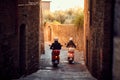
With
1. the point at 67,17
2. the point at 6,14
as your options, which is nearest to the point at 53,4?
the point at 67,17

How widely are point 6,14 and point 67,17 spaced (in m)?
25.4

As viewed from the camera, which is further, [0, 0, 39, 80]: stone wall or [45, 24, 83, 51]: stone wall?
[45, 24, 83, 51]: stone wall

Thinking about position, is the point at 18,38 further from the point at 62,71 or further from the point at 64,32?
the point at 64,32

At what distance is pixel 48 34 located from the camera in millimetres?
32500

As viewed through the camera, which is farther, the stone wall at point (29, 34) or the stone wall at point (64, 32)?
the stone wall at point (64, 32)

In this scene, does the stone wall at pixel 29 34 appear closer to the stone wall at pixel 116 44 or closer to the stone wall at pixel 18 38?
the stone wall at pixel 18 38

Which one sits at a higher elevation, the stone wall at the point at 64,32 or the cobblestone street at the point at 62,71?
the stone wall at the point at 64,32

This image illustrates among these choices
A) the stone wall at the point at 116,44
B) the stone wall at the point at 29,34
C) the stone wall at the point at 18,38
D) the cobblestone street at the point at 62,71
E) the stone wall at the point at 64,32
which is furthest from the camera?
the stone wall at the point at 64,32

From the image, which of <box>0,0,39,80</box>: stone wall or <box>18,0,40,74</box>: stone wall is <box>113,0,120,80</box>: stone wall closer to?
<box>0,0,39,80</box>: stone wall

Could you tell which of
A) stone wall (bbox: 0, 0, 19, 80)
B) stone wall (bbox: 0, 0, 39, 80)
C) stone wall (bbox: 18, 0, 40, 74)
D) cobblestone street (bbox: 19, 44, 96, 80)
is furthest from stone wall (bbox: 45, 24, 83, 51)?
stone wall (bbox: 0, 0, 19, 80)

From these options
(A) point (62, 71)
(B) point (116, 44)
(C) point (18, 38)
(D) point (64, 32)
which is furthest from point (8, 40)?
(D) point (64, 32)

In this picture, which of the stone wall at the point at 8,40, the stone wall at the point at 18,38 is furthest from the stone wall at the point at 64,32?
the stone wall at the point at 8,40

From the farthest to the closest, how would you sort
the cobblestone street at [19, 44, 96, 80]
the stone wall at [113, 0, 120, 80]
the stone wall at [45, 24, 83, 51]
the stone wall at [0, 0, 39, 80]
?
the stone wall at [45, 24, 83, 51] < the cobblestone street at [19, 44, 96, 80] < the stone wall at [0, 0, 39, 80] < the stone wall at [113, 0, 120, 80]

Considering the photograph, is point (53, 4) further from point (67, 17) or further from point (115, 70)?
point (115, 70)
